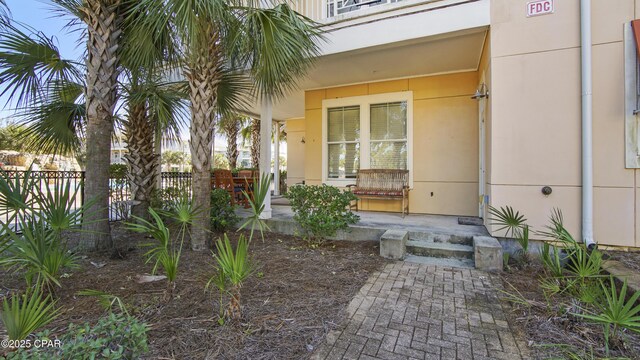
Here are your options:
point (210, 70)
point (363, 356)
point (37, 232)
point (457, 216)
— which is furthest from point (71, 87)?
point (457, 216)

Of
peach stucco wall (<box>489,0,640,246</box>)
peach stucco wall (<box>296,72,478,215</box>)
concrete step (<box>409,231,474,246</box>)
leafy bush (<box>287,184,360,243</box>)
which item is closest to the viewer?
peach stucco wall (<box>489,0,640,246</box>)

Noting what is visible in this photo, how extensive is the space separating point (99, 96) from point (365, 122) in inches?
197

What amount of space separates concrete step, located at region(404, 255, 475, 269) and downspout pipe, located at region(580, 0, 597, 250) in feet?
4.67

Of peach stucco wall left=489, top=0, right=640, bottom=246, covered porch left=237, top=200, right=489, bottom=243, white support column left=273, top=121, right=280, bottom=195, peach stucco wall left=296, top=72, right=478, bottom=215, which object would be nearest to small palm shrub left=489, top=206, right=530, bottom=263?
peach stucco wall left=489, top=0, right=640, bottom=246

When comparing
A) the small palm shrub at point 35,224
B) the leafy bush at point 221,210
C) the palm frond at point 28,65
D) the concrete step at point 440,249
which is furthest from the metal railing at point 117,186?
the concrete step at point 440,249

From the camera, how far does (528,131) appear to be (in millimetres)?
4082

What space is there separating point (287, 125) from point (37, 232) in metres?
9.63

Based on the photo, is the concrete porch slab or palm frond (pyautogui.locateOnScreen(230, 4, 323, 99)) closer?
palm frond (pyautogui.locateOnScreen(230, 4, 323, 99))

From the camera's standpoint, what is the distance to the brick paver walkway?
2074 mm

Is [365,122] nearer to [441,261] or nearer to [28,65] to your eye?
[441,261]

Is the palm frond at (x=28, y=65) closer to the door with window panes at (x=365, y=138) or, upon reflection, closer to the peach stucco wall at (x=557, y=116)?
the door with window panes at (x=365, y=138)

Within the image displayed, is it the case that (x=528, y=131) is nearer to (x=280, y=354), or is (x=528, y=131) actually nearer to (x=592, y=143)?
(x=592, y=143)

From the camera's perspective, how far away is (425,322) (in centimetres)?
248

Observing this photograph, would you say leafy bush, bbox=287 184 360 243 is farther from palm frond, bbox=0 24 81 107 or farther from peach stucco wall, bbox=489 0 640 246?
palm frond, bbox=0 24 81 107
